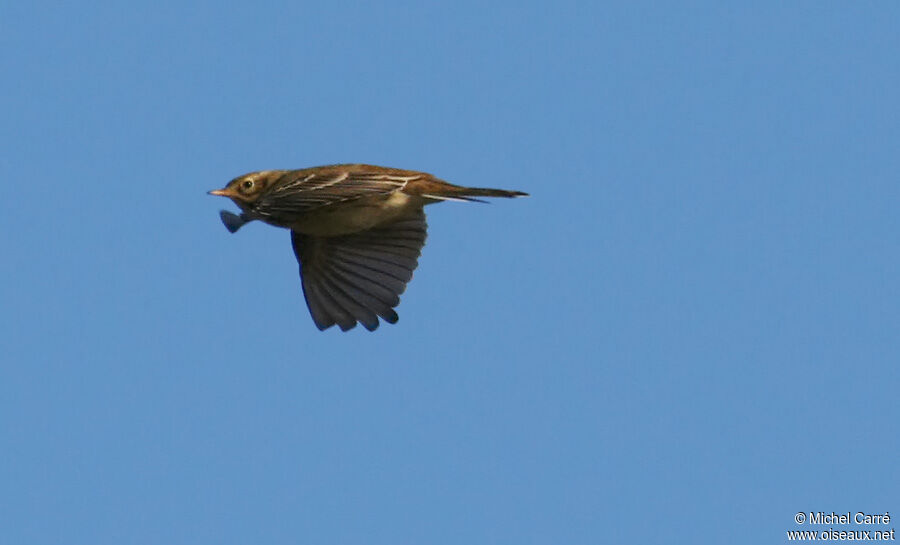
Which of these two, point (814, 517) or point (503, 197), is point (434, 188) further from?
point (814, 517)

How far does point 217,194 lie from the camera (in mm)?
12133

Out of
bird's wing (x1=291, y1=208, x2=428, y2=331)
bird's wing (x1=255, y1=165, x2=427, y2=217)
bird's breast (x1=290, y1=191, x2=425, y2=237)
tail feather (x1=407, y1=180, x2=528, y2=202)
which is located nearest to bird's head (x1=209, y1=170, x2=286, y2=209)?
bird's wing (x1=255, y1=165, x2=427, y2=217)

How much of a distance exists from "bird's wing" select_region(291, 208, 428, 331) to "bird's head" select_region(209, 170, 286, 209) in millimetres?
745

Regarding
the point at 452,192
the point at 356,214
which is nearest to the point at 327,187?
the point at 356,214

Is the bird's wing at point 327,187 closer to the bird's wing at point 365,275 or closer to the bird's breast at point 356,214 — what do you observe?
the bird's breast at point 356,214

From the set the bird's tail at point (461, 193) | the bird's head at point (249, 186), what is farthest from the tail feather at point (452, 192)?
the bird's head at point (249, 186)

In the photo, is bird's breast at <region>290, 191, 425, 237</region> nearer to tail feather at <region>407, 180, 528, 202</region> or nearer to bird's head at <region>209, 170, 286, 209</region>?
tail feather at <region>407, 180, 528, 202</region>

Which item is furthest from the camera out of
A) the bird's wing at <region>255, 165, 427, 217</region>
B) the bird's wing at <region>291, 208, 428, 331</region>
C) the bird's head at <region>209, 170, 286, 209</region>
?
the bird's head at <region>209, 170, 286, 209</region>

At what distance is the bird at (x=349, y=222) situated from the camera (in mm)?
11414

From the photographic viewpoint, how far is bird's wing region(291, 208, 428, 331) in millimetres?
12023

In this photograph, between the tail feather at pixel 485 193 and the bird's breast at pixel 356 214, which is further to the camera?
the bird's breast at pixel 356 214

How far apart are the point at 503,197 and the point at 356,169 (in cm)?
139

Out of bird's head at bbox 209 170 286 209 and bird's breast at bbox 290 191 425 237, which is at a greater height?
bird's head at bbox 209 170 286 209

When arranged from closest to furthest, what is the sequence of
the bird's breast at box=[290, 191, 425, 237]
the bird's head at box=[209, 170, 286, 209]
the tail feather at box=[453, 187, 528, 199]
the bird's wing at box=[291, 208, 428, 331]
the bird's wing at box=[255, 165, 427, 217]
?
1. the tail feather at box=[453, 187, 528, 199]
2. the bird's wing at box=[255, 165, 427, 217]
3. the bird's breast at box=[290, 191, 425, 237]
4. the bird's wing at box=[291, 208, 428, 331]
5. the bird's head at box=[209, 170, 286, 209]
